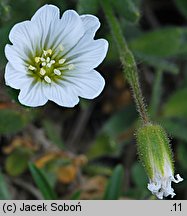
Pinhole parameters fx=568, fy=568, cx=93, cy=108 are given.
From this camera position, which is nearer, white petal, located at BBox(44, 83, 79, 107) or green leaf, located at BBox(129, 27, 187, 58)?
white petal, located at BBox(44, 83, 79, 107)

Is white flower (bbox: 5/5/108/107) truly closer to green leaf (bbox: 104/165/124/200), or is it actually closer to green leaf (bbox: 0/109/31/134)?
green leaf (bbox: 0/109/31/134)

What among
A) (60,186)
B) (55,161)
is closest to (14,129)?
(55,161)

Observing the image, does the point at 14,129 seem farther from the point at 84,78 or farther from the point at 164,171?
Result: the point at 164,171

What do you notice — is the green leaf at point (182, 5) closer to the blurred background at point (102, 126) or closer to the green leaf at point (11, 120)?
the blurred background at point (102, 126)

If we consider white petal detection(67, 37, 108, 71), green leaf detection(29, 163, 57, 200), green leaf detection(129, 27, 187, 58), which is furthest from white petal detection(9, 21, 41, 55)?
green leaf detection(129, 27, 187, 58)

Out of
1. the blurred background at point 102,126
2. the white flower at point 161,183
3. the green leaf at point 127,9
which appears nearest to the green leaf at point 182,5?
the blurred background at point 102,126

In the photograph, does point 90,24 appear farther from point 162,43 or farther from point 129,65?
point 162,43
